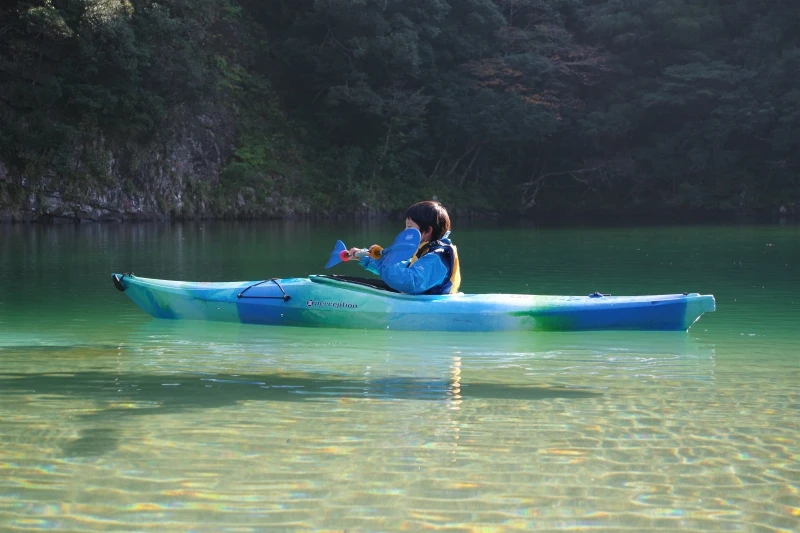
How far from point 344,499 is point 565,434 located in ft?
3.87

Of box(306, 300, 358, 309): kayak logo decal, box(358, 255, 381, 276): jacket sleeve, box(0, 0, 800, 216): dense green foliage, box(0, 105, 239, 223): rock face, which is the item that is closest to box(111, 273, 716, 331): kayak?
box(306, 300, 358, 309): kayak logo decal

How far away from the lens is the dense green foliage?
93.7ft

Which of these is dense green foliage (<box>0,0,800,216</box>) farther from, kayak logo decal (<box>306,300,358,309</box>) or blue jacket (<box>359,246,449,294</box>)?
blue jacket (<box>359,246,449,294</box>)

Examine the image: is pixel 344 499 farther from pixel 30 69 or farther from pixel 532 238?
pixel 30 69

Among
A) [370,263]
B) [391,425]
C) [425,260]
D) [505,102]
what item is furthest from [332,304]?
[505,102]

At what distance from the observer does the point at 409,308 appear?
24.2ft

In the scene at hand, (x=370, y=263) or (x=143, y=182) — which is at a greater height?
(x=143, y=182)

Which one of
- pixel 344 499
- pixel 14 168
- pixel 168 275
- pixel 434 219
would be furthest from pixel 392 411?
pixel 14 168

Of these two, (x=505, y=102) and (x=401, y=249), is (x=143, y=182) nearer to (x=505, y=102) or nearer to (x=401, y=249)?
(x=505, y=102)

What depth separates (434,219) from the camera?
718 centimetres

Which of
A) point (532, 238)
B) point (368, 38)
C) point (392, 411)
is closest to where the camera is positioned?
point (392, 411)

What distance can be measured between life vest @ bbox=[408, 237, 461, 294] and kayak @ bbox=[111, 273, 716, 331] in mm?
118

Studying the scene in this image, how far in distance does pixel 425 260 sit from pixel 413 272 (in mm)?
124

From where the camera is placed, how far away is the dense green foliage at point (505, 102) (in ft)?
93.7
